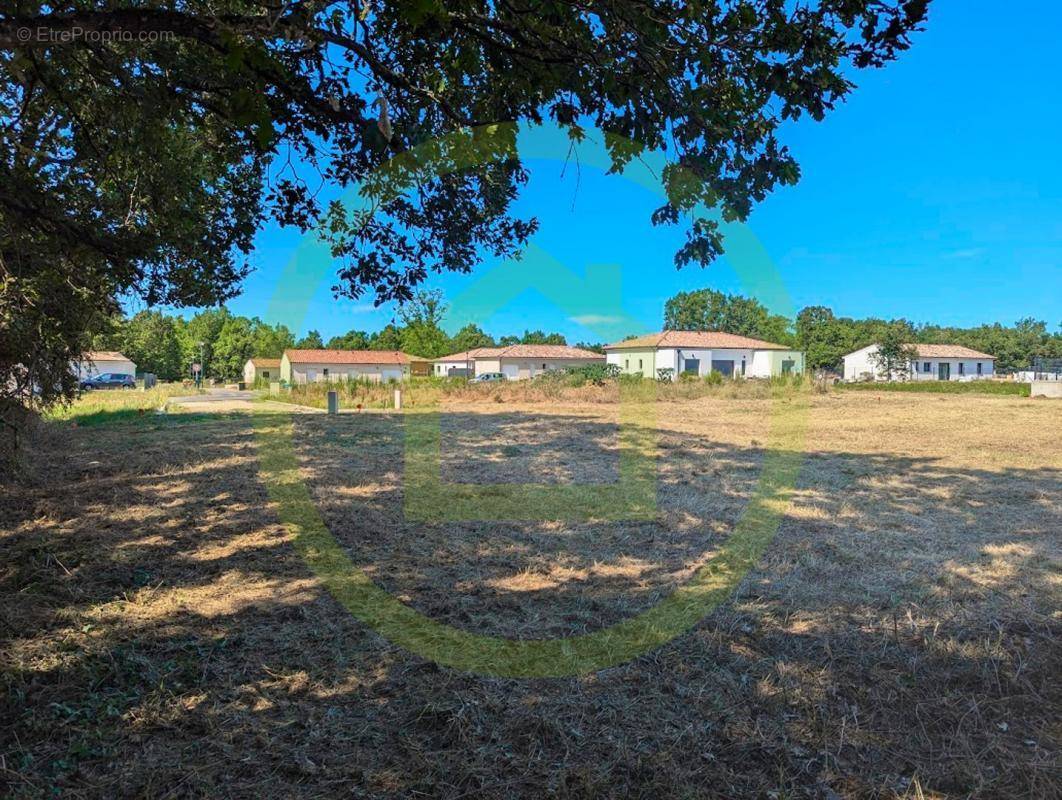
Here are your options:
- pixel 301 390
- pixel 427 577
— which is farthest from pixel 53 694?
pixel 301 390

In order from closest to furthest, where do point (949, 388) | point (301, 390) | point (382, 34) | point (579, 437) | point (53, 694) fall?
point (53, 694)
point (382, 34)
point (579, 437)
point (301, 390)
point (949, 388)

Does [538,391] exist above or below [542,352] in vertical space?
below

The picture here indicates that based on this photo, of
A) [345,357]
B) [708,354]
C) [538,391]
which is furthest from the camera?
[345,357]

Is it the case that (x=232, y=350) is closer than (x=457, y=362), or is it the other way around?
(x=232, y=350)

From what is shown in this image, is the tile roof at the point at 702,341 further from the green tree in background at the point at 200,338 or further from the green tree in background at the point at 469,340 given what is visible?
the green tree in background at the point at 200,338

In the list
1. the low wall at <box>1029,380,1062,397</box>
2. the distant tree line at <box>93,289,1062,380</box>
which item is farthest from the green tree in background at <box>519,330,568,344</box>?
the low wall at <box>1029,380,1062,397</box>

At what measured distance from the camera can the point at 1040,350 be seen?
64250 mm

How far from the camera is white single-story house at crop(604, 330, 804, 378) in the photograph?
145 feet

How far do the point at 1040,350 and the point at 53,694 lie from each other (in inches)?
3258

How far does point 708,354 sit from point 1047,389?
2077 centimetres

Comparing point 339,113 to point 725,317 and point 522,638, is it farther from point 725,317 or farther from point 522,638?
point 725,317

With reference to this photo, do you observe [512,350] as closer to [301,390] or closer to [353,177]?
[301,390]

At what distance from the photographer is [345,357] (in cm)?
5250

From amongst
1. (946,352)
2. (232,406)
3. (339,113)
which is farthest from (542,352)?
(339,113)
